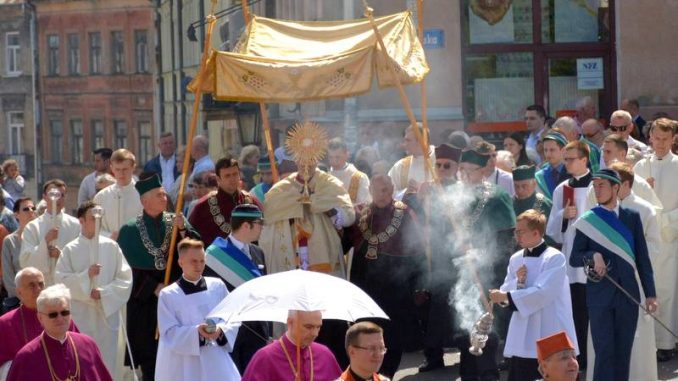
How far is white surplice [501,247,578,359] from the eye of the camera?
11.4 m

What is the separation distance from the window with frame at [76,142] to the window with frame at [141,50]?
4692 millimetres

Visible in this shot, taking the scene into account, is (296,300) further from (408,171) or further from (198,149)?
(198,149)

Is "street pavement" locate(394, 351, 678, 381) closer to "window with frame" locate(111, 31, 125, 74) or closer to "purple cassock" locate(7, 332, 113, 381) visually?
"purple cassock" locate(7, 332, 113, 381)

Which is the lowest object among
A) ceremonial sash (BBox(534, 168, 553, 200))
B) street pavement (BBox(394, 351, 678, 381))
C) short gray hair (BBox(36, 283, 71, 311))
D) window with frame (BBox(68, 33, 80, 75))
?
street pavement (BBox(394, 351, 678, 381))

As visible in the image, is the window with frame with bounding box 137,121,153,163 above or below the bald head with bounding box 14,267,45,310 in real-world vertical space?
above

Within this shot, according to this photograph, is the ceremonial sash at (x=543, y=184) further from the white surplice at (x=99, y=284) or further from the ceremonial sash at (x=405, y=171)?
the white surplice at (x=99, y=284)

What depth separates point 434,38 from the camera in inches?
755

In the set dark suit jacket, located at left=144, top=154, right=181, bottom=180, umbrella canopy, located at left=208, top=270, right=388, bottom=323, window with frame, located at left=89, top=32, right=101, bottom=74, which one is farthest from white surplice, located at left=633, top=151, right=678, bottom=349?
window with frame, located at left=89, top=32, right=101, bottom=74

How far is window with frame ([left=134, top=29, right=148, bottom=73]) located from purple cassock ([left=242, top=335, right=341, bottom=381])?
51.4m

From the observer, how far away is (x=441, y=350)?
44.8 ft

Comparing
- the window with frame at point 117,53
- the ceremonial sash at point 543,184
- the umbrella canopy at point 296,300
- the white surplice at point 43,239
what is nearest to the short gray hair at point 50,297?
the umbrella canopy at point 296,300

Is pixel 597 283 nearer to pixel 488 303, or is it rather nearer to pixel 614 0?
pixel 488 303

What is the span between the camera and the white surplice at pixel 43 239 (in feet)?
45.0

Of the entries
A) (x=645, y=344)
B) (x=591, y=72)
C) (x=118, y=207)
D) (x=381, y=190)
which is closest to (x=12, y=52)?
(x=591, y=72)
